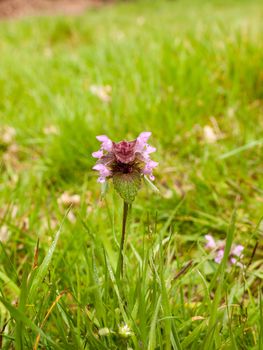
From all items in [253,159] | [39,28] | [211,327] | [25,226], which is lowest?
[211,327]

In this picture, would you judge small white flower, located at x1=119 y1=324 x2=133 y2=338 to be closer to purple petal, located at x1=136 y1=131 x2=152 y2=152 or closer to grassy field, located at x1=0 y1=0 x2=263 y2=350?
grassy field, located at x1=0 y1=0 x2=263 y2=350

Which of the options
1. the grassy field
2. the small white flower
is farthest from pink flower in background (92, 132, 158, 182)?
the small white flower

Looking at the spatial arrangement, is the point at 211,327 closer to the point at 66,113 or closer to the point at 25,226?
the point at 25,226

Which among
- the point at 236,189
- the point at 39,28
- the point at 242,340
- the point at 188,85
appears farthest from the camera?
the point at 39,28

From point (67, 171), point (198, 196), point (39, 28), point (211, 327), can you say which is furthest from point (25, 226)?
point (39, 28)

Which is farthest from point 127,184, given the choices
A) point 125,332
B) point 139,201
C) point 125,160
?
point 139,201

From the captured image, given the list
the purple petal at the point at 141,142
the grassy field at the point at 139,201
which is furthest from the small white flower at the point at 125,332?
the purple petal at the point at 141,142

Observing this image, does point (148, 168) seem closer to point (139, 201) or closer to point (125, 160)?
point (125, 160)
